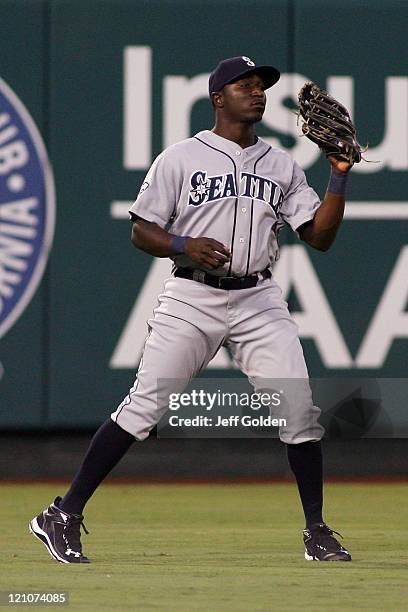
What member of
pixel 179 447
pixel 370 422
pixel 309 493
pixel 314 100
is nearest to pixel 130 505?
pixel 179 447

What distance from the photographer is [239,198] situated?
580 centimetres

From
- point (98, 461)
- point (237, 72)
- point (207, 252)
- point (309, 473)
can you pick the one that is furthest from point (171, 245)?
point (309, 473)

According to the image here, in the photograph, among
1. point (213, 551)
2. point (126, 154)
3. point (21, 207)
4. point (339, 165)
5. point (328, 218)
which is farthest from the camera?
point (126, 154)

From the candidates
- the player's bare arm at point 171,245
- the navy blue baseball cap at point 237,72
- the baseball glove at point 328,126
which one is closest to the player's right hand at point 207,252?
the player's bare arm at point 171,245

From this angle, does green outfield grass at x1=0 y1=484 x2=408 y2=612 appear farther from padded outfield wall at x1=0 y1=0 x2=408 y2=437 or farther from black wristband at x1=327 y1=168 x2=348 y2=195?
black wristband at x1=327 y1=168 x2=348 y2=195

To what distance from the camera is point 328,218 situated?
5746 millimetres

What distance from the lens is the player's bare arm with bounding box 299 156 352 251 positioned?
5.64 metres

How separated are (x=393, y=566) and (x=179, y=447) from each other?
11.7 ft

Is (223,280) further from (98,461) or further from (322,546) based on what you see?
(322,546)

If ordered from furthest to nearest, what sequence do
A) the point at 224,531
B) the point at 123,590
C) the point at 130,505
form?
1. the point at 130,505
2. the point at 224,531
3. the point at 123,590

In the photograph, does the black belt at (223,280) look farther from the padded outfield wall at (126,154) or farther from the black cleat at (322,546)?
the padded outfield wall at (126,154)

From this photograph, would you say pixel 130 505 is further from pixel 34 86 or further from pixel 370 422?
pixel 34 86

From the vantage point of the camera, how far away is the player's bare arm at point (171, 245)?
218 inches

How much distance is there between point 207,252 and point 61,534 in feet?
3.74
